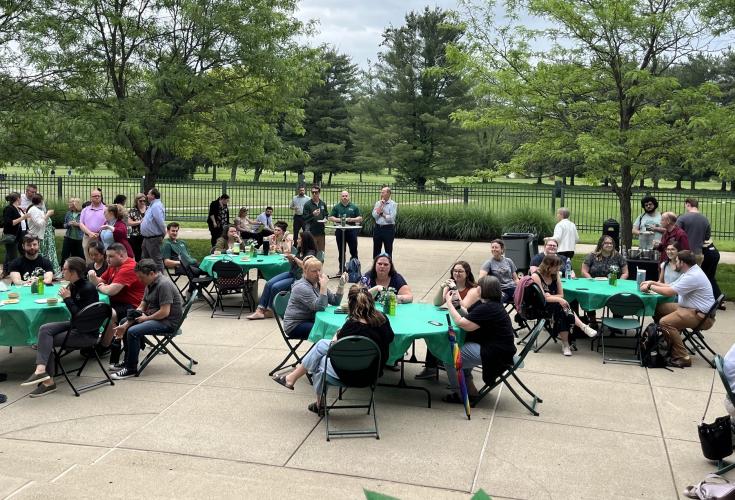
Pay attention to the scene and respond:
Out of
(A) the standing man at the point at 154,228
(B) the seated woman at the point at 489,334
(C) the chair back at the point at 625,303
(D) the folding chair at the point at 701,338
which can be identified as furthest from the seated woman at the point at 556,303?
(A) the standing man at the point at 154,228

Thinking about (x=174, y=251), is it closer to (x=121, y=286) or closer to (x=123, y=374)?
(x=121, y=286)

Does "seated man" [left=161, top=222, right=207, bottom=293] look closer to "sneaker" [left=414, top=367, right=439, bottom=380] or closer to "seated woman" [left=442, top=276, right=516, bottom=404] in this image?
"sneaker" [left=414, top=367, right=439, bottom=380]

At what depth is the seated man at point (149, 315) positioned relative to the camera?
7.93 m

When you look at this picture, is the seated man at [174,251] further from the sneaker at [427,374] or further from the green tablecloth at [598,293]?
the green tablecloth at [598,293]

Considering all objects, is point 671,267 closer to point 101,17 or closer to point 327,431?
point 327,431

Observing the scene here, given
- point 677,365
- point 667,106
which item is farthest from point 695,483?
point 667,106

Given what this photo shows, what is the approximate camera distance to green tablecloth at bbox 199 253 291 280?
11.7 meters

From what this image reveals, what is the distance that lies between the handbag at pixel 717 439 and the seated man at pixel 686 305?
3.02 metres

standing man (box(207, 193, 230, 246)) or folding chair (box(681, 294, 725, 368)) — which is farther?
standing man (box(207, 193, 230, 246))

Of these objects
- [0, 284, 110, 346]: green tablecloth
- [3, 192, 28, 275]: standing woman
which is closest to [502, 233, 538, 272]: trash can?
[0, 284, 110, 346]: green tablecloth

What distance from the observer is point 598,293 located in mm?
9539

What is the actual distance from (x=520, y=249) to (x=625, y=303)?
213 inches

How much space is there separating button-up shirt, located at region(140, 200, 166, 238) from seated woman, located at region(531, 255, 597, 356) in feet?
21.8

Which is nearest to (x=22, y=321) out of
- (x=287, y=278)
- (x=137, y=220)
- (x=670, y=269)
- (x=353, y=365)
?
(x=353, y=365)
